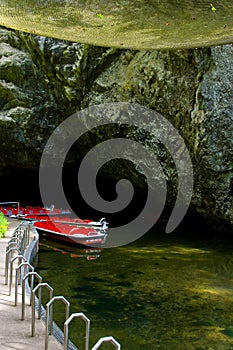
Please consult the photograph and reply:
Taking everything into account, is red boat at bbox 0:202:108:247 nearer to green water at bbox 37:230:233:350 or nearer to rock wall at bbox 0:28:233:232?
green water at bbox 37:230:233:350

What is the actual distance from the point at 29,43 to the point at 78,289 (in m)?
9.87

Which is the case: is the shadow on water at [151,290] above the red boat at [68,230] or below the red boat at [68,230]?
below

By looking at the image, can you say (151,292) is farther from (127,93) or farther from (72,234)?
(127,93)

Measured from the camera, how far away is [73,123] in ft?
52.4

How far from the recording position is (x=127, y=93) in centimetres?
1379

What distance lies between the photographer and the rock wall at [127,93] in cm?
1207

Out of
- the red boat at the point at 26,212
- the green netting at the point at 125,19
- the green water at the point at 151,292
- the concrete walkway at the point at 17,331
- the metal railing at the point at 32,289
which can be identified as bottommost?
the green water at the point at 151,292

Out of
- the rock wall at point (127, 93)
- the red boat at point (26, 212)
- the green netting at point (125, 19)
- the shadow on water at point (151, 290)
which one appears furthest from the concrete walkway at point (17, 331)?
the red boat at point (26, 212)

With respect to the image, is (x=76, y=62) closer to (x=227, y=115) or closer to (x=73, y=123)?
(x=73, y=123)

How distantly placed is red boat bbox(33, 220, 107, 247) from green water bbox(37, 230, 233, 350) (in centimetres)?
44

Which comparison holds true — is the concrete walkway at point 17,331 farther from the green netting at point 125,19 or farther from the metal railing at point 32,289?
the green netting at point 125,19

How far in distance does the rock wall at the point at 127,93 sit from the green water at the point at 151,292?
2.44 metres

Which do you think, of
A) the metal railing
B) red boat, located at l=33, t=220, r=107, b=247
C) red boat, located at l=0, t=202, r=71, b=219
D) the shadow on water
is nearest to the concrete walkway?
the metal railing

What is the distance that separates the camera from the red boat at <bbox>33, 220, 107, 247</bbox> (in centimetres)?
1233
